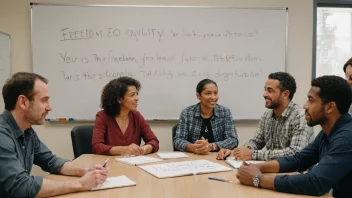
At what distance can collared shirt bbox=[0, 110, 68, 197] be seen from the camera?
135cm

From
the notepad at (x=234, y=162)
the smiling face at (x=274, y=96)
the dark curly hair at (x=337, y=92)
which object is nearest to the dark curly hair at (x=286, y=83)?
the smiling face at (x=274, y=96)

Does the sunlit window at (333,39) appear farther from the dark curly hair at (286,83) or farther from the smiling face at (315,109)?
the smiling face at (315,109)

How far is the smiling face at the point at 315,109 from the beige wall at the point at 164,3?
1908 mm

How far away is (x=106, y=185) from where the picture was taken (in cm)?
159

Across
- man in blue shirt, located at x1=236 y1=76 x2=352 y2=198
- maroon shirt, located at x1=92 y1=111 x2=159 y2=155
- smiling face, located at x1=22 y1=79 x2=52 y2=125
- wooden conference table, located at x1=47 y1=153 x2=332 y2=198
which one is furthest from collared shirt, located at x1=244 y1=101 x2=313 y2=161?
smiling face, located at x1=22 y1=79 x2=52 y2=125

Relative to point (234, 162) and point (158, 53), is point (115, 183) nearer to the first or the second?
point (234, 162)

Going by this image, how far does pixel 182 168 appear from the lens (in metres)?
1.95

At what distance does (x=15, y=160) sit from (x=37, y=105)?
30cm

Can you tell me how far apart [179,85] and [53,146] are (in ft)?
5.19

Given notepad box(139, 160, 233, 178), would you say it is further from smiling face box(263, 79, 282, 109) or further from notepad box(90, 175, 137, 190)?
smiling face box(263, 79, 282, 109)

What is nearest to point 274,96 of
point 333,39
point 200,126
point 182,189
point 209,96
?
point 209,96

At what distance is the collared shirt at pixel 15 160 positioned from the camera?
1351 mm

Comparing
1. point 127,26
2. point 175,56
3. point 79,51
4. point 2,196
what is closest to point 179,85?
point 175,56

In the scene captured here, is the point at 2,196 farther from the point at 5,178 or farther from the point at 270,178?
the point at 270,178
